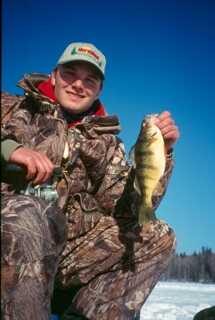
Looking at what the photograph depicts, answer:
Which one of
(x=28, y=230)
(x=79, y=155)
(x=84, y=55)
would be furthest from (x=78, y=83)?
(x=28, y=230)

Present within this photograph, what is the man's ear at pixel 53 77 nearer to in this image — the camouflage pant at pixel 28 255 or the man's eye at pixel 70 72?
the man's eye at pixel 70 72

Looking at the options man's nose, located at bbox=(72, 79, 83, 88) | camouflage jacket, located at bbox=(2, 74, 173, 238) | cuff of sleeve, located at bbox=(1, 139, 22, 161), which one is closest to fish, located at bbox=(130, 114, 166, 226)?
camouflage jacket, located at bbox=(2, 74, 173, 238)

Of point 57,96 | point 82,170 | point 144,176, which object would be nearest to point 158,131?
point 144,176

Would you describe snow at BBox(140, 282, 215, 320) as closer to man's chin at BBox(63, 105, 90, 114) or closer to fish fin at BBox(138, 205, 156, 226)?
man's chin at BBox(63, 105, 90, 114)

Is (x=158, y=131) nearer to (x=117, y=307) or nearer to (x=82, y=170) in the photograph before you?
(x=82, y=170)

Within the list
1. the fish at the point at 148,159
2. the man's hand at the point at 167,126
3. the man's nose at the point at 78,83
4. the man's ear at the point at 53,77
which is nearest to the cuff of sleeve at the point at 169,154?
the man's hand at the point at 167,126

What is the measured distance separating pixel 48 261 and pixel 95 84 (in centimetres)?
265

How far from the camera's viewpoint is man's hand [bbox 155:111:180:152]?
418cm

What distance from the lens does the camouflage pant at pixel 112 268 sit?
188 inches

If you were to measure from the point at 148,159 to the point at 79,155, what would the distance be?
1260 millimetres

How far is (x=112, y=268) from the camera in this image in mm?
4965

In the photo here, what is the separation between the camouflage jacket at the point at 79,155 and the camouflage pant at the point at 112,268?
177 mm

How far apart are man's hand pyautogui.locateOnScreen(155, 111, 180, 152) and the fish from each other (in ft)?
0.19

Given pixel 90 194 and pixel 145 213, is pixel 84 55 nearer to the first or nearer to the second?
pixel 90 194
